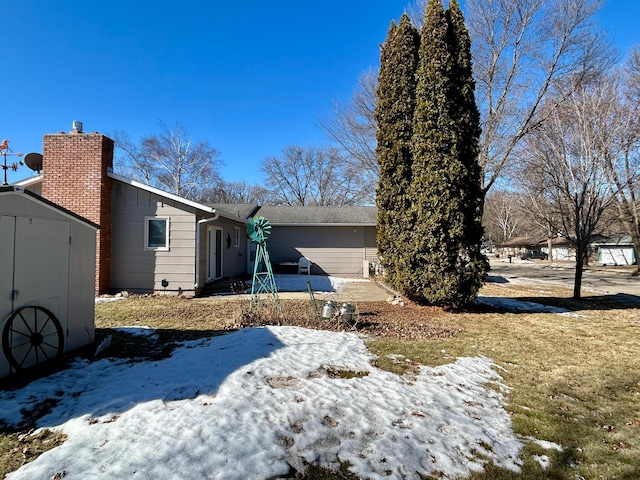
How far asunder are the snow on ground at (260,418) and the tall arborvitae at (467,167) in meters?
3.62

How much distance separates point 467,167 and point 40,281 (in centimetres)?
782

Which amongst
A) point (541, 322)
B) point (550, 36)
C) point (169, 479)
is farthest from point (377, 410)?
point (550, 36)

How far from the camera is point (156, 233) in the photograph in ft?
33.1

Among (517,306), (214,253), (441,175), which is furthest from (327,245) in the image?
(441,175)

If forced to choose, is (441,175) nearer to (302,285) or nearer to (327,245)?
(302,285)

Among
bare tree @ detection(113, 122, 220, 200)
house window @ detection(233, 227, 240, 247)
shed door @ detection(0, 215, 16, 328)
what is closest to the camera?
shed door @ detection(0, 215, 16, 328)

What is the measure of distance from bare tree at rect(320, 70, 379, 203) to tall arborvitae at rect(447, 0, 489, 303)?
26.0 ft

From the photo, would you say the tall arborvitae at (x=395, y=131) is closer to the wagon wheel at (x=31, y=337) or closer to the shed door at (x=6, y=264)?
the wagon wheel at (x=31, y=337)

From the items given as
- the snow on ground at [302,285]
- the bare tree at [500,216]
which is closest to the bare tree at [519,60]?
the snow on ground at [302,285]

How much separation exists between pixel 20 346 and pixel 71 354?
0.86 metres

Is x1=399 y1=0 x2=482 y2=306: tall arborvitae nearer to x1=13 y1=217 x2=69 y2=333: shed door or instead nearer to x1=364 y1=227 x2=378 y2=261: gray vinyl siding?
x1=13 y1=217 x2=69 y2=333: shed door

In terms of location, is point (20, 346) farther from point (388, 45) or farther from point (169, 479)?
point (388, 45)

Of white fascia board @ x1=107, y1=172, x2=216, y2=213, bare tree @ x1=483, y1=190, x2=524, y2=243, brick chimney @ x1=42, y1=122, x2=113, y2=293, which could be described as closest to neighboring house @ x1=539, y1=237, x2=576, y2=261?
bare tree @ x1=483, y1=190, x2=524, y2=243

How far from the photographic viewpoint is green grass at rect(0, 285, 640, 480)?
104 inches
